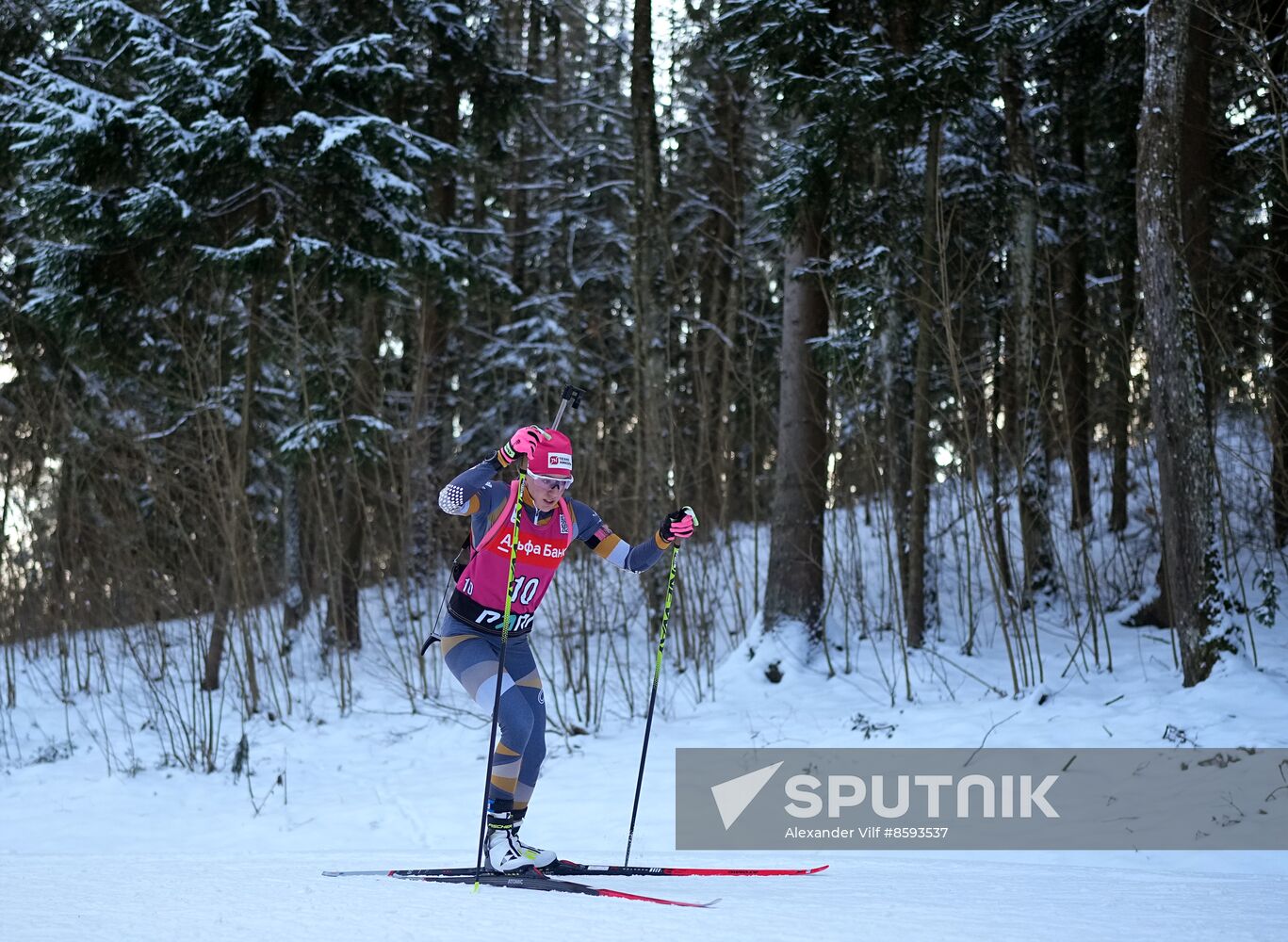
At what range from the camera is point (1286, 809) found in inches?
242

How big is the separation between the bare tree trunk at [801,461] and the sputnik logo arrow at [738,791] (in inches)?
115

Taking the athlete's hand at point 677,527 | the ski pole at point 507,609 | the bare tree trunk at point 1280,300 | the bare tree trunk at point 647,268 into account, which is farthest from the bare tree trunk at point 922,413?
the ski pole at point 507,609

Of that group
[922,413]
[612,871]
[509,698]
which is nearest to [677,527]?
[509,698]

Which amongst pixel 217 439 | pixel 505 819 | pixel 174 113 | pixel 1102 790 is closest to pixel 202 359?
pixel 217 439

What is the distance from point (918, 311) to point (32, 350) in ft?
38.1

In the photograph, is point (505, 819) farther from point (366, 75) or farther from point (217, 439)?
point (366, 75)

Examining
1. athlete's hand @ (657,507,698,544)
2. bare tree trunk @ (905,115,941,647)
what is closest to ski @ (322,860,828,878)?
athlete's hand @ (657,507,698,544)

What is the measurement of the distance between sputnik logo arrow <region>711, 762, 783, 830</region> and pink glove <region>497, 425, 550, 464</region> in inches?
123

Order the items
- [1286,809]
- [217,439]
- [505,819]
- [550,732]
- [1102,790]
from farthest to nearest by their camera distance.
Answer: [217,439] < [550,732] < [1102,790] < [1286,809] < [505,819]

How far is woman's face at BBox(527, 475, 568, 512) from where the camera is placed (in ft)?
17.0

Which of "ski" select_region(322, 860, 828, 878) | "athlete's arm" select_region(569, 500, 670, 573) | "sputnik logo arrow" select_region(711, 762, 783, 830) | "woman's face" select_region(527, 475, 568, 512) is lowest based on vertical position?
"sputnik logo arrow" select_region(711, 762, 783, 830)

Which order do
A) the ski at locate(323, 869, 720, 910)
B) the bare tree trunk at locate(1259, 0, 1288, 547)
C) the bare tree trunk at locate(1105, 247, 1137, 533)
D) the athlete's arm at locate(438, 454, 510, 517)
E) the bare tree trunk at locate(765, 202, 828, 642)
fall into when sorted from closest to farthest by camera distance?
the ski at locate(323, 869, 720, 910) < the athlete's arm at locate(438, 454, 510, 517) < the bare tree trunk at locate(1259, 0, 1288, 547) < the bare tree trunk at locate(765, 202, 828, 642) < the bare tree trunk at locate(1105, 247, 1137, 533)

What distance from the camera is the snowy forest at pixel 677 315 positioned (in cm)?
928

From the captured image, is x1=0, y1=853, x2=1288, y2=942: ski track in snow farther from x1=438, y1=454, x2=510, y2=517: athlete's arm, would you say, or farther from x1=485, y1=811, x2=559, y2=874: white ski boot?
x1=438, y1=454, x2=510, y2=517: athlete's arm
